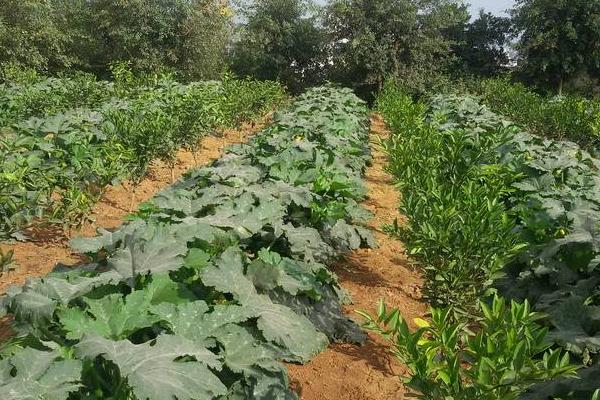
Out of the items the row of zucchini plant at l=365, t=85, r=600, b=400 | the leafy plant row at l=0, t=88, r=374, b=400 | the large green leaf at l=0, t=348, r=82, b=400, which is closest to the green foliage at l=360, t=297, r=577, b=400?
the row of zucchini plant at l=365, t=85, r=600, b=400

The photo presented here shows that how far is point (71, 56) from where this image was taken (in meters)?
23.5

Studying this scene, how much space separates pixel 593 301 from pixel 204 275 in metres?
2.05

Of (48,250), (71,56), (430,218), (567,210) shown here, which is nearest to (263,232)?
(430,218)

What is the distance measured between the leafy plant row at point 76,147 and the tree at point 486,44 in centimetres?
2212

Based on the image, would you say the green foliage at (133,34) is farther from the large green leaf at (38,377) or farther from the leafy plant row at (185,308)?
the large green leaf at (38,377)

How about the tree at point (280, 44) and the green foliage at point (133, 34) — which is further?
the tree at point (280, 44)

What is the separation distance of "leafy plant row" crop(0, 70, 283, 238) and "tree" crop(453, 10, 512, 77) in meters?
22.1

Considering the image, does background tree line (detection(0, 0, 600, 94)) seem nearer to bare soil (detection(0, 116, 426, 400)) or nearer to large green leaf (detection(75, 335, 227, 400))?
bare soil (detection(0, 116, 426, 400))

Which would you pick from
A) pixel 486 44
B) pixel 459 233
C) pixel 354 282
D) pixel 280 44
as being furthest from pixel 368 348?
pixel 486 44

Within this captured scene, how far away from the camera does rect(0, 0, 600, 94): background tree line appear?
20.0 m

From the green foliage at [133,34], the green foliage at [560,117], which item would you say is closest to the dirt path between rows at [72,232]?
the green foliage at [560,117]

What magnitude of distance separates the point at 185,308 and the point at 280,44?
24439mm

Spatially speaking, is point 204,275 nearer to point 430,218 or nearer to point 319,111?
point 430,218

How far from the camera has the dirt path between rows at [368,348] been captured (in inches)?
127
